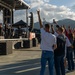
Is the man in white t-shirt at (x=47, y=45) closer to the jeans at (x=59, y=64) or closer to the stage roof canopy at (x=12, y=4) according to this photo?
the jeans at (x=59, y=64)

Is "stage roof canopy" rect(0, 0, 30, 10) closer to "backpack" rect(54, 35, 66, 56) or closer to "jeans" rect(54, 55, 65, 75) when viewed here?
"jeans" rect(54, 55, 65, 75)

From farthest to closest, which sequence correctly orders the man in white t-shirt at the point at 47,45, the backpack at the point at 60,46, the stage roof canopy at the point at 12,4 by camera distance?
the stage roof canopy at the point at 12,4, the backpack at the point at 60,46, the man in white t-shirt at the point at 47,45

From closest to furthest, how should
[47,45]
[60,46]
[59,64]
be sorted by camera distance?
[47,45]
[60,46]
[59,64]

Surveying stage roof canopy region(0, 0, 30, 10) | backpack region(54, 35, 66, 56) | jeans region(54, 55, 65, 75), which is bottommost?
jeans region(54, 55, 65, 75)

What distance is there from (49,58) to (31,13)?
78.5 ft

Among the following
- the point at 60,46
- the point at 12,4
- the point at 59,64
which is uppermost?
the point at 12,4

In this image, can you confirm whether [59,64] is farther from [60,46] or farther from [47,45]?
[47,45]

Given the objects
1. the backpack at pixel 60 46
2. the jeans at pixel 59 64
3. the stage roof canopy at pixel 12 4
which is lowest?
the jeans at pixel 59 64

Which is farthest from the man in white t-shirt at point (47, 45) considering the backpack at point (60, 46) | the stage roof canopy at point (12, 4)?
the stage roof canopy at point (12, 4)

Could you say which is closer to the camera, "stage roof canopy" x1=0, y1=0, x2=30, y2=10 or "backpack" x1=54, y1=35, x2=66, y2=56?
"backpack" x1=54, y1=35, x2=66, y2=56

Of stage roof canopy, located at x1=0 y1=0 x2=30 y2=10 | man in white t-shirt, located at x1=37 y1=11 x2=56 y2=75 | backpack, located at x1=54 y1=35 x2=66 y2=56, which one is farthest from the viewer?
stage roof canopy, located at x1=0 y1=0 x2=30 y2=10

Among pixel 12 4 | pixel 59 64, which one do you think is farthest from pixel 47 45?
pixel 12 4

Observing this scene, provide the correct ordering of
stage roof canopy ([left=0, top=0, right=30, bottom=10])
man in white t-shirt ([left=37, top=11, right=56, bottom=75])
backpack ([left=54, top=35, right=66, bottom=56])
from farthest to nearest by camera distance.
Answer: stage roof canopy ([left=0, top=0, right=30, bottom=10]) < backpack ([left=54, top=35, right=66, bottom=56]) < man in white t-shirt ([left=37, top=11, right=56, bottom=75])

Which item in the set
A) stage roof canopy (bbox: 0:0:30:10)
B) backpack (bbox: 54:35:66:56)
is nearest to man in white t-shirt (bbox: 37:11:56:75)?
backpack (bbox: 54:35:66:56)
